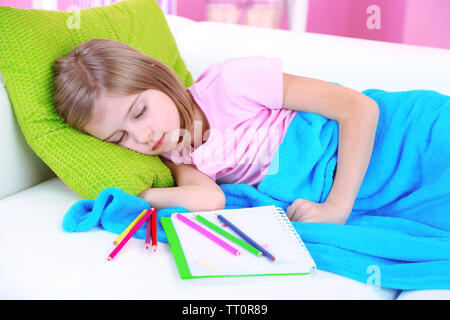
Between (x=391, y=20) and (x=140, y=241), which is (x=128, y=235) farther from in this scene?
(x=391, y=20)

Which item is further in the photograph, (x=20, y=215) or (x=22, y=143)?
(x=22, y=143)

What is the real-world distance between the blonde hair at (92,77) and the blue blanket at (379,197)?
0.20m

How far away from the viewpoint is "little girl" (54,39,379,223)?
981 mm

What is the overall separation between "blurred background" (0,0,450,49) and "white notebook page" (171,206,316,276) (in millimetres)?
1450

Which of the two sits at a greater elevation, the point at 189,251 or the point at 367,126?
the point at 367,126

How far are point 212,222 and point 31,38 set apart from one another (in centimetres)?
50

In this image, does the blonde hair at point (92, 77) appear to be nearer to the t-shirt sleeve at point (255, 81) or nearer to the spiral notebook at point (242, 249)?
the t-shirt sleeve at point (255, 81)

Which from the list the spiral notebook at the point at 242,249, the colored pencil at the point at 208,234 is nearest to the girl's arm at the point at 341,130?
the spiral notebook at the point at 242,249

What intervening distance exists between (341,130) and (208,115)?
0.93 ft

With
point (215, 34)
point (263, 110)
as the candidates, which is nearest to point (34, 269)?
point (263, 110)

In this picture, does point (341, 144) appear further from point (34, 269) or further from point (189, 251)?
point (34, 269)

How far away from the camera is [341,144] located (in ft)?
3.39
